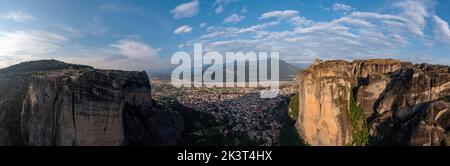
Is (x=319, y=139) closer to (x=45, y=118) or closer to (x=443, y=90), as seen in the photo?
(x=443, y=90)

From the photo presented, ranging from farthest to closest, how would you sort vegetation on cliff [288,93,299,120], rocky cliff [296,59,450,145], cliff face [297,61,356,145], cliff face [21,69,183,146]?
vegetation on cliff [288,93,299,120]
cliff face [297,61,356,145]
rocky cliff [296,59,450,145]
cliff face [21,69,183,146]

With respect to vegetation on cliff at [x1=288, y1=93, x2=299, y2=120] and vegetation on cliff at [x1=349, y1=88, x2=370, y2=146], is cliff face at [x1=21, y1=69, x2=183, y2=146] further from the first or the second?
vegetation on cliff at [x1=288, y1=93, x2=299, y2=120]

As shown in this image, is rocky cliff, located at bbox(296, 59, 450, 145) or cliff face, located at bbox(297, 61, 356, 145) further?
cliff face, located at bbox(297, 61, 356, 145)

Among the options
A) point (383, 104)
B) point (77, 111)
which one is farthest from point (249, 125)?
point (77, 111)

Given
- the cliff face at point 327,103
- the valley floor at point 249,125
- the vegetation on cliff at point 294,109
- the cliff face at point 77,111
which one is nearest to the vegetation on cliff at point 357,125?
the cliff face at point 327,103

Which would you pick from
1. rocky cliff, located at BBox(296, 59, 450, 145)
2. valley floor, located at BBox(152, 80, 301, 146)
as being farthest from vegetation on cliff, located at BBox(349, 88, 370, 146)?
valley floor, located at BBox(152, 80, 301, 146)

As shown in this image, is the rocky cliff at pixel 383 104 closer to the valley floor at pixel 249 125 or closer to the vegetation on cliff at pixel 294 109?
the valley floor at pixel 249 125

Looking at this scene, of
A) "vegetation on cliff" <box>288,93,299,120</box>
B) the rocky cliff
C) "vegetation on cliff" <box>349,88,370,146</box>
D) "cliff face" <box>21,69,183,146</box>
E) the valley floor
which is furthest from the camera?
"vegetation on cliff" <box>288,93,299,120</box>

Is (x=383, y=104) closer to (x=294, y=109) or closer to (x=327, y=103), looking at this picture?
(x=327, y=103)
